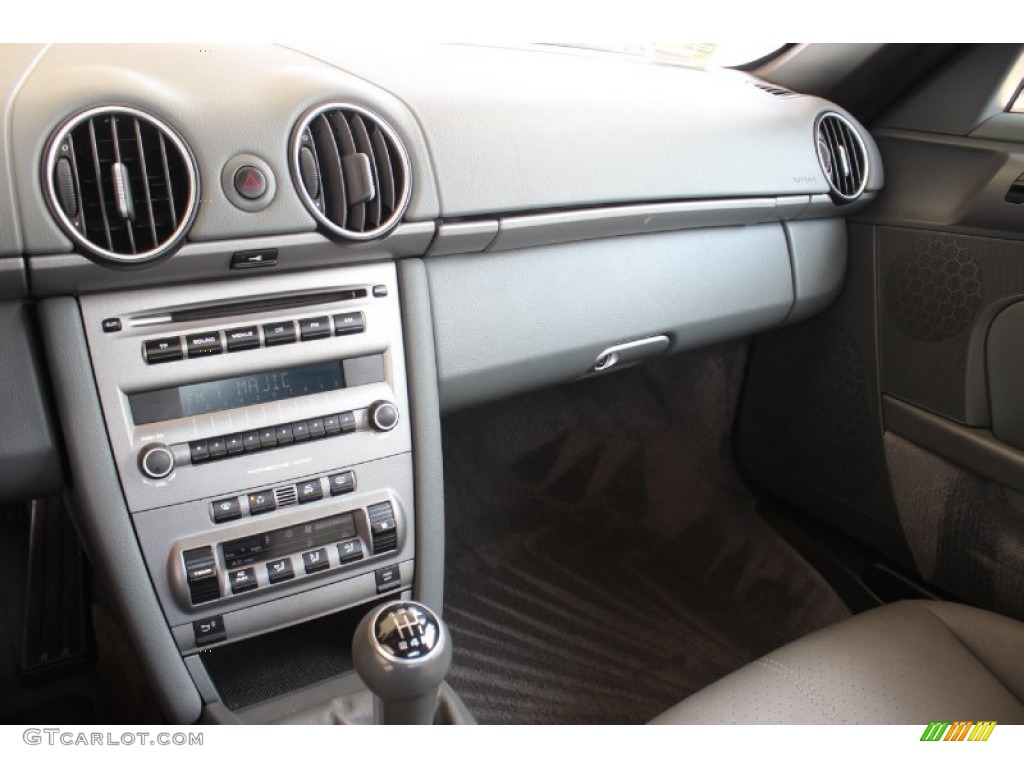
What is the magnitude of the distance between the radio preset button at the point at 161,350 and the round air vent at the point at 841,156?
44.6 inches

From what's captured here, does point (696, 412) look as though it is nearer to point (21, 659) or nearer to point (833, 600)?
point (833, 600)

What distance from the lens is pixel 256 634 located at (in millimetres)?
1143

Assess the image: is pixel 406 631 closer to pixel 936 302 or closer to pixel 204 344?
pixel 204 344

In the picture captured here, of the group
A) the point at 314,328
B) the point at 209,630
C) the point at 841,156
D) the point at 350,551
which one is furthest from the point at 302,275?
the point at 841,156

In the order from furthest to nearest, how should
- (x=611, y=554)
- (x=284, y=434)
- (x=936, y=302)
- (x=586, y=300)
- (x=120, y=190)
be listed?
(x=611, y=554) → (x=936, y=302) → (x=586, y=300) → (x=284, y=434) → (x=120, y=190)

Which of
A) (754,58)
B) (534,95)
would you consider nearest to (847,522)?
(754,58)

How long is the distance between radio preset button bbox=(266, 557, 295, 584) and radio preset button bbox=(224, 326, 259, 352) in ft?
0.96

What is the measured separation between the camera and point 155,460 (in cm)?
101

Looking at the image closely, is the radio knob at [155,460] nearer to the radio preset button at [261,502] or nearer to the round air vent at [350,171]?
the radio preset button at [261,502]

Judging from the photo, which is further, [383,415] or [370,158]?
[383,415]

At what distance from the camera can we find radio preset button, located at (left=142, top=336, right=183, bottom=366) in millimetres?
987

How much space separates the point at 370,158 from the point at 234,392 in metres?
0.34

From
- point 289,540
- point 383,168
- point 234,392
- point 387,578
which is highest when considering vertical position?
point 383,168

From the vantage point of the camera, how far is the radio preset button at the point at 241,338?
1.02 metres
